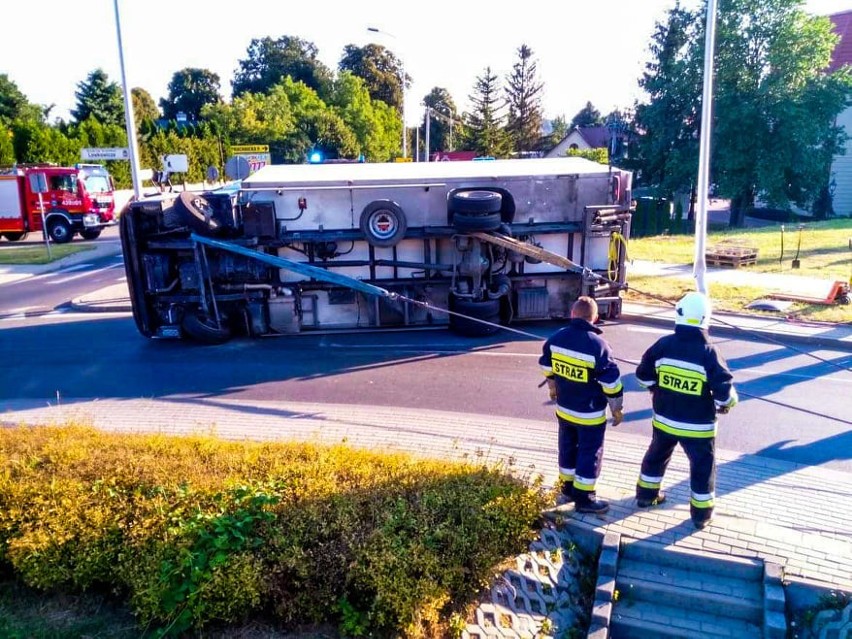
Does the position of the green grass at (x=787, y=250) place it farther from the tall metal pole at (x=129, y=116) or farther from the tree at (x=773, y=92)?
the tall metal pole at (x=129, y=116)

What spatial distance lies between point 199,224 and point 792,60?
30.7 metres

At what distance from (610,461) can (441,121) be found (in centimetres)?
7630

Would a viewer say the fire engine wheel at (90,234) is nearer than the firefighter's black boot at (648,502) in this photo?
No

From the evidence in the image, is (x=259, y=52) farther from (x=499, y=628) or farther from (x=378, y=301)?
(x=499, y=628)

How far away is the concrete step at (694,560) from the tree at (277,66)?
224ft

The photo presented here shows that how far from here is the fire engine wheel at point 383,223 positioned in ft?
35.7

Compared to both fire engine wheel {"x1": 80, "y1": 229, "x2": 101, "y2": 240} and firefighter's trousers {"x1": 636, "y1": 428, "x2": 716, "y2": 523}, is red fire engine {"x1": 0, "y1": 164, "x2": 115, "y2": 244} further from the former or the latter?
firefighter's trousers {"x1": 636, "y1": 428, "x2": 716, "y2": 523}

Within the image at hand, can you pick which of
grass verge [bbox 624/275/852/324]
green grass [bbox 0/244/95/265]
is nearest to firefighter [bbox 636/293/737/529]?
grass verge [bbox 624/275/852/324]

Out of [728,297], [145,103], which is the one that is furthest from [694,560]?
[145,103]

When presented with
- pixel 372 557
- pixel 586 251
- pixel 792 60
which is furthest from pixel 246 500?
pixel 792 60

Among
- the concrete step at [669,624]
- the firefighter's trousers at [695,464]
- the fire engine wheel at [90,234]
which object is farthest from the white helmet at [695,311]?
the fire engine wheel at [90,234]

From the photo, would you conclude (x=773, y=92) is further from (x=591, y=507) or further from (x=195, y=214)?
(x=591, y=507)

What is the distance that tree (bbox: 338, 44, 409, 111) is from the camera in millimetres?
76938

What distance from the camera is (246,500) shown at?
494 centimetres
